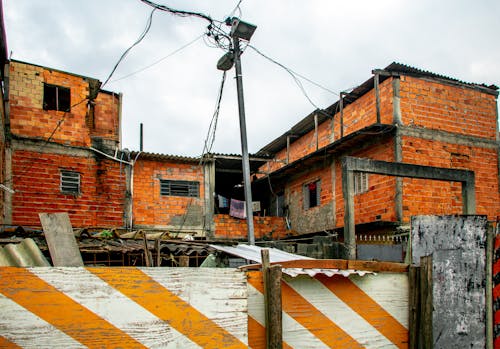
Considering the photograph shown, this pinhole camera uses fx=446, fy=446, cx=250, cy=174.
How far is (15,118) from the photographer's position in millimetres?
14320

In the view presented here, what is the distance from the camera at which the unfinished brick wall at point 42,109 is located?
1437 centimetres

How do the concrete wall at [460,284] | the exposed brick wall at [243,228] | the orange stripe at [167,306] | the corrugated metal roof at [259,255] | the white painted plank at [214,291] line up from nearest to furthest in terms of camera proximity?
the orange stripe at [167,306], the white painted plank at [214,291], the concrete wall at [460,284], the corrugated metal roof at [259,255], the exposed brick wall at [243,228]

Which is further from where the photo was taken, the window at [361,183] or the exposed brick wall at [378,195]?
the window at [361,183]

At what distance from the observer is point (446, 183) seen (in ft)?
50.8

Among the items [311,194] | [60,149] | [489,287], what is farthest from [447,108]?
[489,287]

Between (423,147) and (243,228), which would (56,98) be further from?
(423,147)

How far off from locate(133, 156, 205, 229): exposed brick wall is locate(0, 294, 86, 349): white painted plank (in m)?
15.1

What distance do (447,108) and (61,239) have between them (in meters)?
16.2

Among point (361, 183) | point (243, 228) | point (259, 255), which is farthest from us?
point (243, 228)

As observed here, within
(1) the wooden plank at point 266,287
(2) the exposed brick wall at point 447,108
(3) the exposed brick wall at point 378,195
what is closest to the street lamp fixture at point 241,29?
(3) the exposed brick wall at point 378,195

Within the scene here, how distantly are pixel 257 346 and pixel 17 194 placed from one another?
538 inches

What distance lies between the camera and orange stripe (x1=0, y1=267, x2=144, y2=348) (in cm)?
211

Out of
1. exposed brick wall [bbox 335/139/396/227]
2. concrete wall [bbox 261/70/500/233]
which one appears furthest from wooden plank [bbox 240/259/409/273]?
exposed brick wall [bbox 335/139/396/227]

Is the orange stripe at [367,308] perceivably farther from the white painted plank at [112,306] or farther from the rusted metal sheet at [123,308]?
the white painted plank at [112,306]
